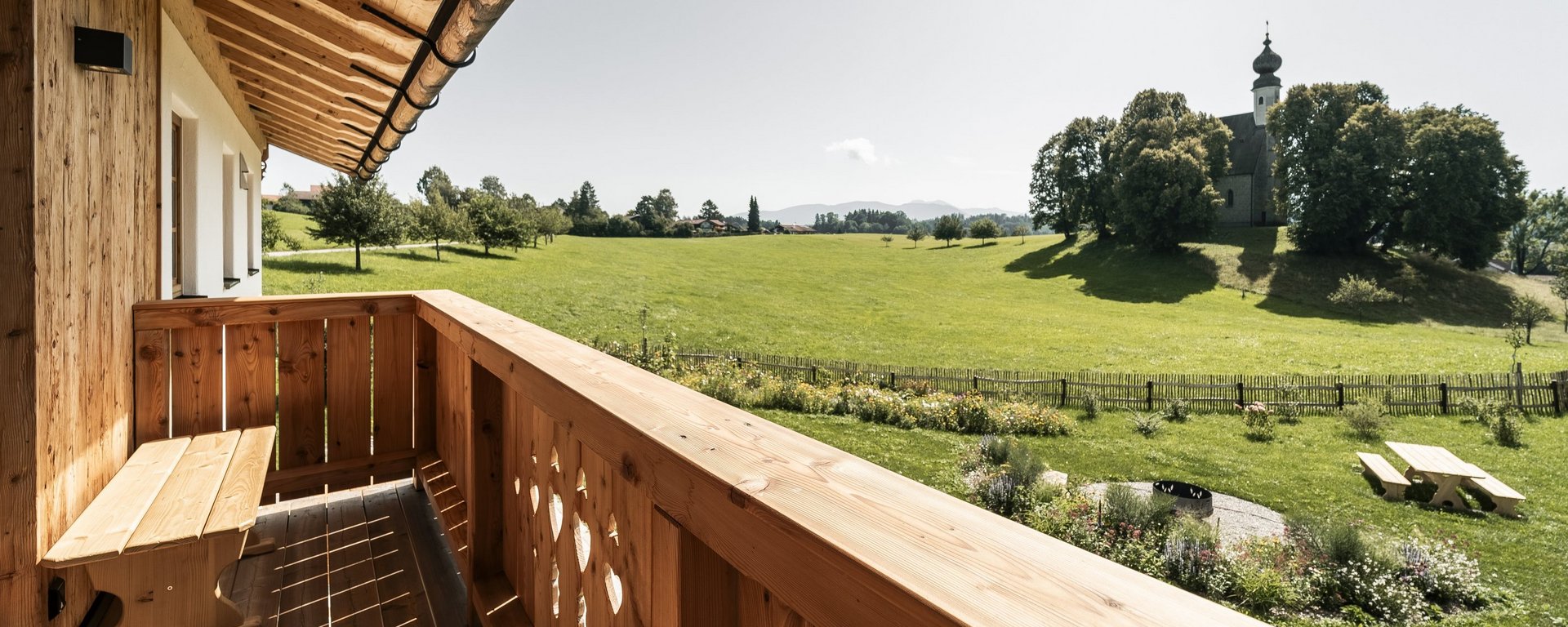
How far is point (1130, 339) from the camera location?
2114cm

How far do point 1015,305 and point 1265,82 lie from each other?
29511 mm

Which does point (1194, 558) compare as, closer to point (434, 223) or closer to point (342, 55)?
point (342, 55)

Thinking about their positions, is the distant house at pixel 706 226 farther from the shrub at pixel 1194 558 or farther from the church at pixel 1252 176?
the shrub at pixel 1194 558

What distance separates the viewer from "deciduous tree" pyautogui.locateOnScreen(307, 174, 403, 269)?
20.5m

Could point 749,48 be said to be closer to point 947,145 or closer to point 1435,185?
point 1435,185

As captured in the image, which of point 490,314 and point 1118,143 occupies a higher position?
point 1118,143

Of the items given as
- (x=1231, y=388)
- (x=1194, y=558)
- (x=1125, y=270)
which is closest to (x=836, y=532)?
(x=1194, y=558)

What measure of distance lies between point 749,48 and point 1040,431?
28.3 meters

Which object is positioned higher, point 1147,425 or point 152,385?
point 152,385

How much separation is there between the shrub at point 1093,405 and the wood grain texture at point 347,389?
13.2m

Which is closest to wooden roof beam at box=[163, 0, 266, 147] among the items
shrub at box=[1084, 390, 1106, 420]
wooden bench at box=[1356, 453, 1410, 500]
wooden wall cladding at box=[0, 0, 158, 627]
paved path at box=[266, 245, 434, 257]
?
wooden wall cladding at box=[0, 0, 158, 627]

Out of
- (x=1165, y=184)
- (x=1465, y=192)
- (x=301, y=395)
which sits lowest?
(x=301, y=395)

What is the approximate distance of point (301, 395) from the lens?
10.2ft

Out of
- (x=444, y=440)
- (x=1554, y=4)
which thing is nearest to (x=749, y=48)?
(x=444, y=440)
